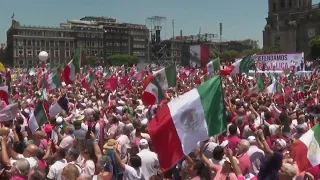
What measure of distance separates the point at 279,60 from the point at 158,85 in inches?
914

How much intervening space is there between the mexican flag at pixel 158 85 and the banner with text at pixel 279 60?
21106 mm

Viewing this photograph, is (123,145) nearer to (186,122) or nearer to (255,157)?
(255,157)

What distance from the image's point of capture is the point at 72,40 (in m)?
138

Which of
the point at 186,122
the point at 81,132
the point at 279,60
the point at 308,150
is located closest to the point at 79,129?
the point at 81,132

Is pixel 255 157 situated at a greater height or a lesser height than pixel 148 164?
greater

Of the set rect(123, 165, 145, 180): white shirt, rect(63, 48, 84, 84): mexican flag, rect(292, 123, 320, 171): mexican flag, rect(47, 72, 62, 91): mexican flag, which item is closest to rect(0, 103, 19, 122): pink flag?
rect(123, 165, 145, 180): white shirt

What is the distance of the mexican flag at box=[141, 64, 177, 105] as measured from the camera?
37.9 feet

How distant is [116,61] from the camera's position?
120188 mm

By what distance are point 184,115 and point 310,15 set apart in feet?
314

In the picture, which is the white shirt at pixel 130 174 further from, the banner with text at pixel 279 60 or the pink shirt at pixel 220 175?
the banner with text at pixel 279 60

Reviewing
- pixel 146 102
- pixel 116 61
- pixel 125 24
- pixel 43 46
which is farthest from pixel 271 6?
pixel 146 102

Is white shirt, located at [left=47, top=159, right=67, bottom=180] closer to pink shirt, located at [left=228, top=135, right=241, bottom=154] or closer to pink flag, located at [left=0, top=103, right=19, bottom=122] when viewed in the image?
pink shirt, located at [left=228, top=135, right=241, bottom=154]

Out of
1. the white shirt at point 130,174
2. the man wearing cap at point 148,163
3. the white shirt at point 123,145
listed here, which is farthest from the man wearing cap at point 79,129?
the white shirt at point 130,174

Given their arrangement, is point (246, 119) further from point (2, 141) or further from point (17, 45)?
point (17, 45)
